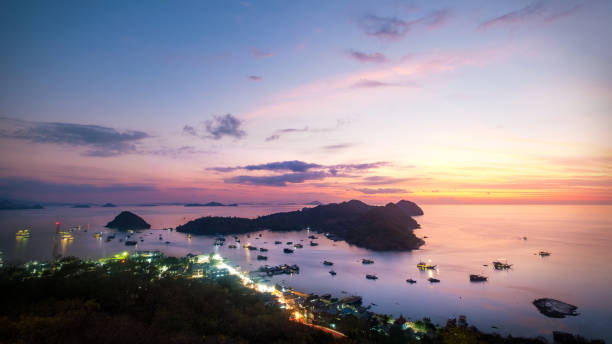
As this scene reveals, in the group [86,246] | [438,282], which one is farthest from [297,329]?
[86,246]

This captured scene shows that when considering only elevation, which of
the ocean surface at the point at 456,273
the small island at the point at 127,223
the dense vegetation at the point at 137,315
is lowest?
the ocean surface at the point at 456,273

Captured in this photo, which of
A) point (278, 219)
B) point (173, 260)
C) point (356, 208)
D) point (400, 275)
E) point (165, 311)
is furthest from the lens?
point (356, 208)

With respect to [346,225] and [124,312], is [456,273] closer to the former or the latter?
[124,312]

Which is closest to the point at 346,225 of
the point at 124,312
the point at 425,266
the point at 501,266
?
the point at 425,266

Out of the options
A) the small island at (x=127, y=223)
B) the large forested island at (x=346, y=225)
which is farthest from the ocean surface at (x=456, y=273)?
the small island at (x=127, y=223)

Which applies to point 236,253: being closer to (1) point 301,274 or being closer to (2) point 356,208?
(1) point 301,274

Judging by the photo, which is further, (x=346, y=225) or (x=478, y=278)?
(x=346, y=225)

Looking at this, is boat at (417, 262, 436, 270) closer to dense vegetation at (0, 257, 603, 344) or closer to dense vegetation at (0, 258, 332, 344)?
dense vegetation at (0, 257, 603, 344)

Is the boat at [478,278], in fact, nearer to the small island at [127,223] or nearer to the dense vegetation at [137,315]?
the dense vegetation at [137,315]
